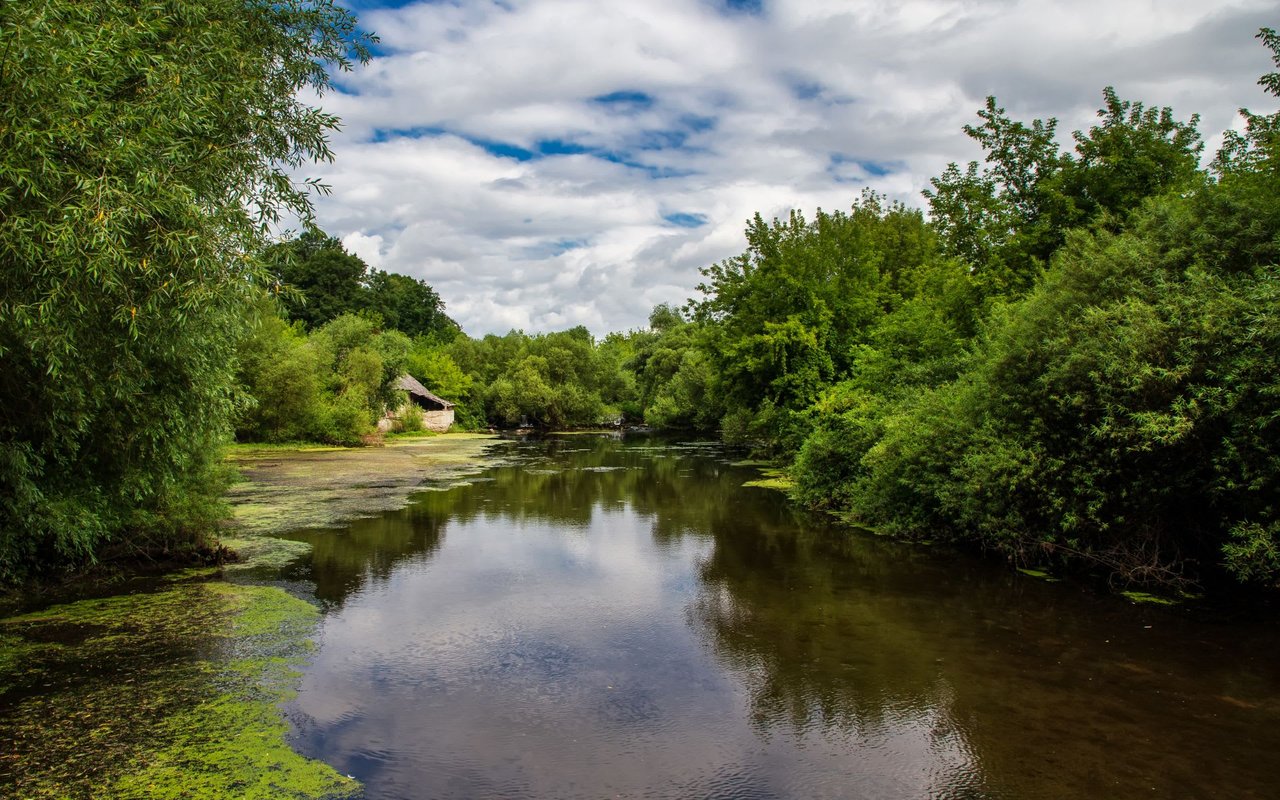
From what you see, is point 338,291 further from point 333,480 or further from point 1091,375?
point 1091,375

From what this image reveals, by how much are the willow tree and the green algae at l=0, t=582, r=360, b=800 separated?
5.48 feet

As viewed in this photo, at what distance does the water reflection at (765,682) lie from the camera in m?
7.07

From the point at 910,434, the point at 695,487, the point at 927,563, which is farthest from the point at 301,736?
the point at 695,487

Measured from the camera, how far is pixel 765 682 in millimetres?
9312

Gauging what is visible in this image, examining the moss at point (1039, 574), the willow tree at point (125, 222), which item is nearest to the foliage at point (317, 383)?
the willow tree at point (125, 222)

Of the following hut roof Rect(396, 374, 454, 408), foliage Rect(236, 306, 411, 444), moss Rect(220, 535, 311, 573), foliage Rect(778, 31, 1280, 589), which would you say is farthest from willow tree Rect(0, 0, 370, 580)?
hut roof Rect(396, 374, 454, 408)

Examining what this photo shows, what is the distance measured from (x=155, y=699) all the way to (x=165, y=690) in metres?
0.25

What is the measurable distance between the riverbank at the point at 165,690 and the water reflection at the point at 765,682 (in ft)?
1.66

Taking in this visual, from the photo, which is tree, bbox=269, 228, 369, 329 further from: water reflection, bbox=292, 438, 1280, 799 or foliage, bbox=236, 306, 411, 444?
water reflection, bbox=292, 438, 1280, 799

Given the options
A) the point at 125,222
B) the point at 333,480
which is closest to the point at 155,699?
the point at 125,222

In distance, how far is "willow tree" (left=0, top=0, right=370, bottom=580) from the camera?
6578 mm

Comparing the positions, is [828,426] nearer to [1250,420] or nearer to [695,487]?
[695,487]

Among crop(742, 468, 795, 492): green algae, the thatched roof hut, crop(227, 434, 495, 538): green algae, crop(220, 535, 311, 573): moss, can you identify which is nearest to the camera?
crop(220, 535, 311, 573): moss

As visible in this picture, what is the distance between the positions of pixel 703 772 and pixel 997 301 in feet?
55.1
